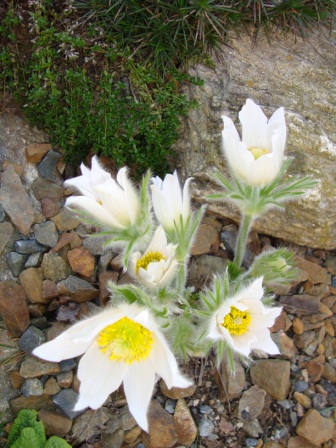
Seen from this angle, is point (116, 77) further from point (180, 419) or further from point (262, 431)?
point (262, 431)

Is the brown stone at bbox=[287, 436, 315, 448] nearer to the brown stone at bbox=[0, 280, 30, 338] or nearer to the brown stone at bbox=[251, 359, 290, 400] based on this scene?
the brown stone at bbox=[251, 359, 290, 400]

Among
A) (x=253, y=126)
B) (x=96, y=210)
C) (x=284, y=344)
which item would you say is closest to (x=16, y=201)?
(x=96, y=210)

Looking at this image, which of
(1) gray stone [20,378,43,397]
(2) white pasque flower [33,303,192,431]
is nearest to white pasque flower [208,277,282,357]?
A: (2) white pasque flower [33,303,192,431]

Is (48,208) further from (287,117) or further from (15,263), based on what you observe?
(287,117)

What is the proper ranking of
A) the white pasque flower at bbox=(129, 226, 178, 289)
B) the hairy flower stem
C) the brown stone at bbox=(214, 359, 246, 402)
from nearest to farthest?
1. the white pasque flower at bbox=(129, 226, 178, 289)
2. the hairy flower stem
3. the brown stone at bbox=(214, 359, 246, 402)

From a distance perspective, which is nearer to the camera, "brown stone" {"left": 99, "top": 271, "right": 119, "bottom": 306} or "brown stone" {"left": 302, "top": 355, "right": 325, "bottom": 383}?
"brown stone" {"left": 99, "top": 271, "right": 119, "bottom": 306}

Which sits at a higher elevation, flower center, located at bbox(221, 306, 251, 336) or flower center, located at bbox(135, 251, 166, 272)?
flower center, located at bbox(135, 251, 166, 272)

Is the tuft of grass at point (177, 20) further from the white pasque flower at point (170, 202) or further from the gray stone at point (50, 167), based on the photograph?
the white pasque flower at point (170, 202)
